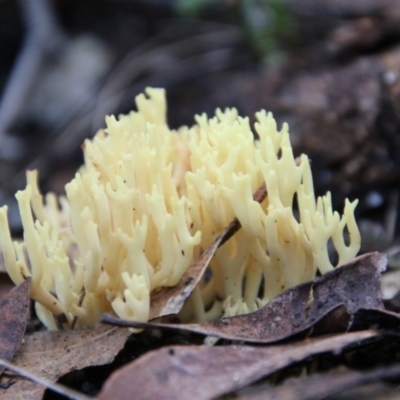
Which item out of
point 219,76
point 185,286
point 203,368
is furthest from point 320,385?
point 219,76

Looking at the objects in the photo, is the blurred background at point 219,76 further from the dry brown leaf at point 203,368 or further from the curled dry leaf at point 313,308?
the dry brown leaf at point 203,368

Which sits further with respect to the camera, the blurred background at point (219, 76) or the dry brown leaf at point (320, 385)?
the blurred background at point (219, 76)

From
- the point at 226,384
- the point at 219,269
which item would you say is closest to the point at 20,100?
the point at 219,269

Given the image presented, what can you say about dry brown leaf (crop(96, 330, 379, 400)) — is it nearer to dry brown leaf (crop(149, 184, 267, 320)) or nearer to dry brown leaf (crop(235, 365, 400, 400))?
dry brown leaf (crop(235, 365, 400, 400))

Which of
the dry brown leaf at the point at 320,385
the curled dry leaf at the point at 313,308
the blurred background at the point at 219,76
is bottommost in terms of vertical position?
the dry brown leaf at the point at 320,385

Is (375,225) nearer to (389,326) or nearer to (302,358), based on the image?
(389,326)

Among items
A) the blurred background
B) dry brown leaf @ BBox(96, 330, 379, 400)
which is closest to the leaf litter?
dry brown leaf @ BBox(96, 330, 379, 400)

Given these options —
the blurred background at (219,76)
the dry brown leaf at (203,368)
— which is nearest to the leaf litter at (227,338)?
the dry brown leaf at (203,368)
